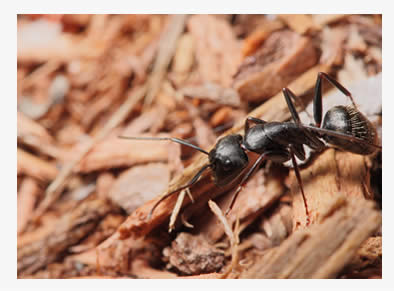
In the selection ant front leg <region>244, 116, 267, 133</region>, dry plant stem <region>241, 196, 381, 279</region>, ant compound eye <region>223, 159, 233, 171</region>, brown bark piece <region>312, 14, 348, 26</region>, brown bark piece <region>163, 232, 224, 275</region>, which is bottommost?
brown bark piece <region>163, 232, 224, 275</region>

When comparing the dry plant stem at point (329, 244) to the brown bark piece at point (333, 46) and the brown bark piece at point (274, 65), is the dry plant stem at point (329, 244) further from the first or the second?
the brown bark piece at point (333, 46)

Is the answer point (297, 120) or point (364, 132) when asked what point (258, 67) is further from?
point (364, 132)

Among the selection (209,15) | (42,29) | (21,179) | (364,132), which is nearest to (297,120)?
(364,132)

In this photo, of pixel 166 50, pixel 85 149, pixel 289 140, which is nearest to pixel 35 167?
pixel 85 149

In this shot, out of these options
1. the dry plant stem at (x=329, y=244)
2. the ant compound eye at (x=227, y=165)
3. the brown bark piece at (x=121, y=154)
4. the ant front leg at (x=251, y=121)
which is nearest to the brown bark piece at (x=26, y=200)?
the brown bark piece at (x=121, y=154)

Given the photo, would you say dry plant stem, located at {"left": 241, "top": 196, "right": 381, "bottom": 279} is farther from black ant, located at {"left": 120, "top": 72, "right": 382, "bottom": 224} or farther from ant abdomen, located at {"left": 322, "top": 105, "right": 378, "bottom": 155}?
ant abdomen, located at {"left": 322, "top": 105, "right": 378, "bottom": 155}

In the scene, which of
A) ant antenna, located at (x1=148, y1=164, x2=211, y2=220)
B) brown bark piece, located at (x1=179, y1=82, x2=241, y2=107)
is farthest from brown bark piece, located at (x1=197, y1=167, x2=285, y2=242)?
brown bark piece, located at (x1=179, y1=82, x2=241, y2=107)

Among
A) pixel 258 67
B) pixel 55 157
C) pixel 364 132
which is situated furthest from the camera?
pixel 55 157
